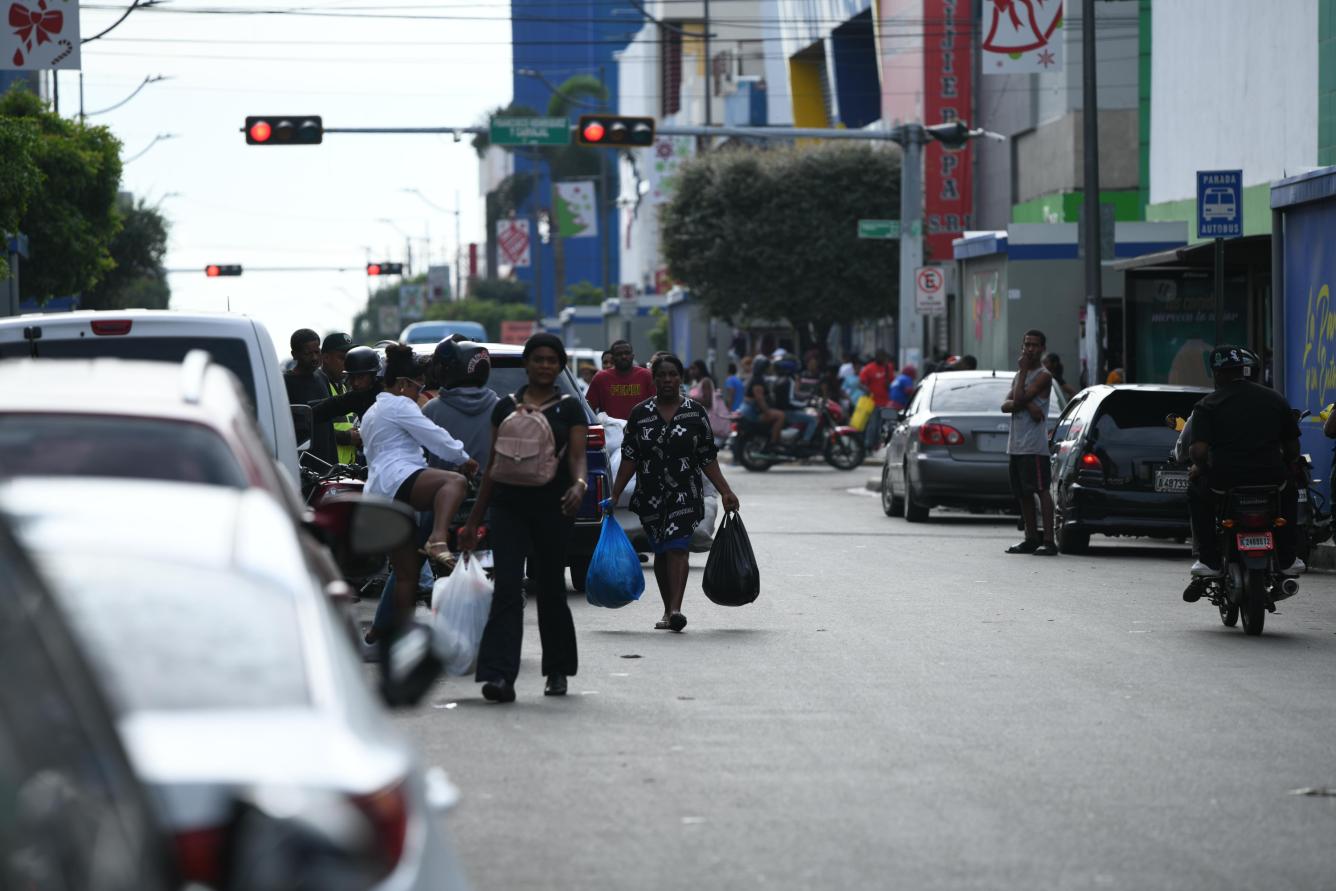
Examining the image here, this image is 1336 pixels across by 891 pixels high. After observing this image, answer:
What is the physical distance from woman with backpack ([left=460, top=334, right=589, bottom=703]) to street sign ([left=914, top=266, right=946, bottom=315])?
26071mm

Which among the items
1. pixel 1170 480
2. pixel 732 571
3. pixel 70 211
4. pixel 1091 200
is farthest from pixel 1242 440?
pixel 70 211

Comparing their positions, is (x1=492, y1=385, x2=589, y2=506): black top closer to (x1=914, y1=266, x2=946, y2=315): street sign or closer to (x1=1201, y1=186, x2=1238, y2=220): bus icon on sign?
(x1=1201, y1=186, x2=1238, y2=220): bus icon on sign

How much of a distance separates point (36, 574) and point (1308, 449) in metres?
17.8

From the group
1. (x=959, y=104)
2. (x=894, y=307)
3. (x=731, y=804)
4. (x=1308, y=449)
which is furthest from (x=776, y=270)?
(x=731, y=804)

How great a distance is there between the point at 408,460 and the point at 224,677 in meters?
8.84

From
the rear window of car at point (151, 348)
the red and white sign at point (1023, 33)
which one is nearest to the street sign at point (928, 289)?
the red and white sign at point (1023, 33)

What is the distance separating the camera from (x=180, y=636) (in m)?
3.86

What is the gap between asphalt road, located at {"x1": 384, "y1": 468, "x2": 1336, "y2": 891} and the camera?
6.99 meters

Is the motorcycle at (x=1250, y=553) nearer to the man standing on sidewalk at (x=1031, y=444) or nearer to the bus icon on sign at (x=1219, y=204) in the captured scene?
the man standing on sidewalk at (x=1031, y=444)

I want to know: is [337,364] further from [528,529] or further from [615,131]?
[615,131]

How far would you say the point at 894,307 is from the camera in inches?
2319

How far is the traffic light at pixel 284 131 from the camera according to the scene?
34991 millimetres

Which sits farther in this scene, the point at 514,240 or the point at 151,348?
the point at 514,240

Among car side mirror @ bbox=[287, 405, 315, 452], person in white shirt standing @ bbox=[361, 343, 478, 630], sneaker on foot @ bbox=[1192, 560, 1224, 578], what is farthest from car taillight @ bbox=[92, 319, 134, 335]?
sneaker on foot @ bbox=[1192, 560, 1224, 578]
